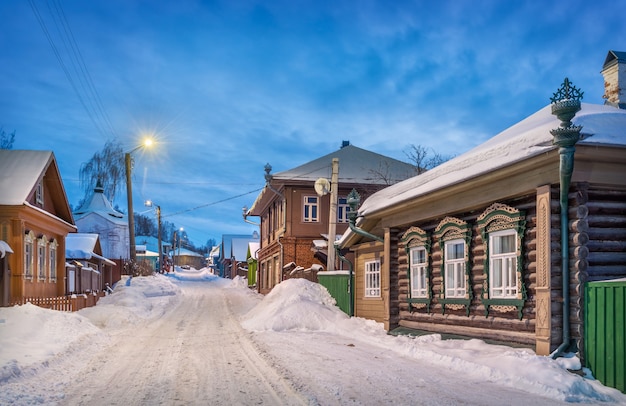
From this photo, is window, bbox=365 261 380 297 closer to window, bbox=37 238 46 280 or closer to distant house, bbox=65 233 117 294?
window, bbox=37 238 46 280

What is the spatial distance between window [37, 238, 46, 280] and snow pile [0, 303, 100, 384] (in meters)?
7.06

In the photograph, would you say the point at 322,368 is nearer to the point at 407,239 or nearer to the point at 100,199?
the point at 407,239

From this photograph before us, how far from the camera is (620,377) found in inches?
312

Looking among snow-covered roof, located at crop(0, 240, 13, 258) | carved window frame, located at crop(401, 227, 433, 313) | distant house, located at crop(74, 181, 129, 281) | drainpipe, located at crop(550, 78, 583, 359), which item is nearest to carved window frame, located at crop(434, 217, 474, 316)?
carved window frame, located at crop(401, 227, 433, 313)

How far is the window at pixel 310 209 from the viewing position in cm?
3241

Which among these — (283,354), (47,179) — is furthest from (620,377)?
(47,179)

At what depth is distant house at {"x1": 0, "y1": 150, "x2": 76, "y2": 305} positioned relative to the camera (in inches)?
773

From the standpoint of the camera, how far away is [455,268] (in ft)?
43.9

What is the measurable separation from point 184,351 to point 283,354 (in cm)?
234

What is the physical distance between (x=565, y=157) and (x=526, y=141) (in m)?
1.40

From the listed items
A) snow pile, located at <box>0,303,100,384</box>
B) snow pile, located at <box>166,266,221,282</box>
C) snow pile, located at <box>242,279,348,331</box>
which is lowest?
snow pile, located at <box>166,266,221,282</box>

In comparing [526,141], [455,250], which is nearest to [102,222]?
[455,250]

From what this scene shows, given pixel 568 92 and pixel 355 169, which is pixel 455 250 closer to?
pixel 568 92

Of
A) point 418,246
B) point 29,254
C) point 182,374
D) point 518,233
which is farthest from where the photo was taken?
point 29,254
